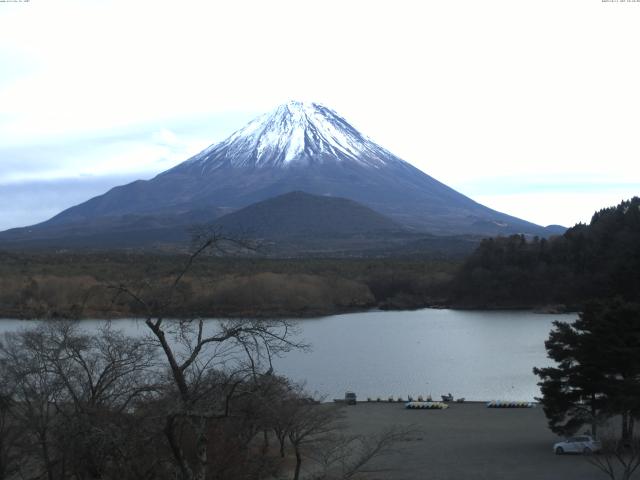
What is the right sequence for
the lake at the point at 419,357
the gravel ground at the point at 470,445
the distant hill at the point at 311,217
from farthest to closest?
the distant hill at the point at 311,217 → the lake at the point at 419,357 → the gravel ground at the point at 470,445

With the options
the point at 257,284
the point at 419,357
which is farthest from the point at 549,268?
the point at 419,357

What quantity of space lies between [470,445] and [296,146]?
115m

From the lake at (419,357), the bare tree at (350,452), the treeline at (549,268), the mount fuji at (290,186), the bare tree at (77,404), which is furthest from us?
the mount fuji at (290,186)

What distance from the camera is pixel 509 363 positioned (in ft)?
80.4

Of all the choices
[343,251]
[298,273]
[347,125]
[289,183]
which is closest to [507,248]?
[298,273]

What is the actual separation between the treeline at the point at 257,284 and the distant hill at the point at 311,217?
33.6m

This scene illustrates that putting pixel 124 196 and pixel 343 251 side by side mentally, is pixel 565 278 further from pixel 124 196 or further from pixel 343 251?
pixel 124 196

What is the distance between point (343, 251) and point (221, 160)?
54482mm

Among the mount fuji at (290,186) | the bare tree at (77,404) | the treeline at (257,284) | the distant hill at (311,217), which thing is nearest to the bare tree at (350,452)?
the bare tree at (77,404)

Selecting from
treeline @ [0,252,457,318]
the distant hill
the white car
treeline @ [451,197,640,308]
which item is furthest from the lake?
the distant hill

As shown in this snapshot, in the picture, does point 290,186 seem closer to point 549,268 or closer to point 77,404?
point 549,268

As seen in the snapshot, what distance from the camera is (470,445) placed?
14234 mm

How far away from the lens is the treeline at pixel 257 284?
3963cm

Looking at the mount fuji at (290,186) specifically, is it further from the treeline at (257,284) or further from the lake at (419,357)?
the lake at (419,357)
